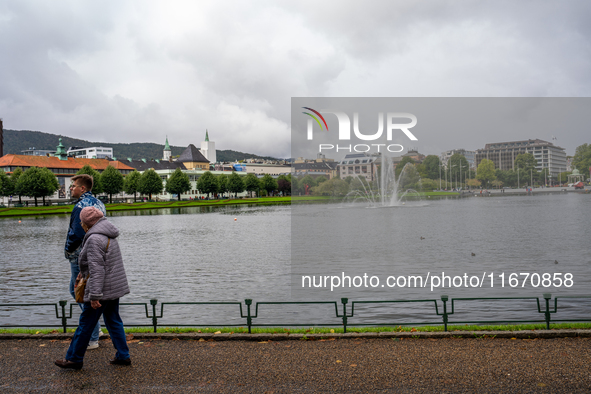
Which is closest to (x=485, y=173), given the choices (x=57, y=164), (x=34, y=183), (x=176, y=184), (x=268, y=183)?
(x=268, y=183)

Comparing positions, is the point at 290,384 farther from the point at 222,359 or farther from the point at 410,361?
the point at 410,361

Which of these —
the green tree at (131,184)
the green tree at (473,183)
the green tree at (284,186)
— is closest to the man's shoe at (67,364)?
the green tree at (131,184)

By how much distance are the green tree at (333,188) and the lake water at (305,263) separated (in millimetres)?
48915

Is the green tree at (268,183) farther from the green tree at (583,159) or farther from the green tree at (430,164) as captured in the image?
the green tree at (583,159)

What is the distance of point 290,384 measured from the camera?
6203 millimetres

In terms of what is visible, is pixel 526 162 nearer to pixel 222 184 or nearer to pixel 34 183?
pixel 222 184

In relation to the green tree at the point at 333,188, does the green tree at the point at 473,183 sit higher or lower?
higher

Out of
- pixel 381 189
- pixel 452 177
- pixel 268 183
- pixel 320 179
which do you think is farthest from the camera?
pixel 268 183

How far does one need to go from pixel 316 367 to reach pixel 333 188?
84.5 metres

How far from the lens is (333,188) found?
3578 inches

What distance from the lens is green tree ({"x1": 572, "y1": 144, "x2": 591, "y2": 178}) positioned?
142500 mm

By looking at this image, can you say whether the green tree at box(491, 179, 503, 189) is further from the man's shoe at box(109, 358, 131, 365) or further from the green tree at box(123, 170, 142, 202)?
the man's shoe at box(109, 358, 131, 365)

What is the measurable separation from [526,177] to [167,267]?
575 feet

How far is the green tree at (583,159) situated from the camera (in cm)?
14250
